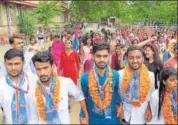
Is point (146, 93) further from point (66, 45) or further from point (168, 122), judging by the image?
point (66, 45)

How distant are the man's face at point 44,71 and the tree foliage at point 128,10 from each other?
34648 mm

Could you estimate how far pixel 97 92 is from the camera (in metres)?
4.05

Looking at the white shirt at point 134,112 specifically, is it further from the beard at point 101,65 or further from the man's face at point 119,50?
the man's face at point 119,50

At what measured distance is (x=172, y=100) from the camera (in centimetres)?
385

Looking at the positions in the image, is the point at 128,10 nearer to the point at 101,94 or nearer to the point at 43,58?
the point at 101,94

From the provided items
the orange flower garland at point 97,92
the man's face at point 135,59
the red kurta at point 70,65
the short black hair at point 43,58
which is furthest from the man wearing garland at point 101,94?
the red kurta at point 70,65

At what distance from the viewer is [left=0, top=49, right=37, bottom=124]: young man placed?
11.9ft

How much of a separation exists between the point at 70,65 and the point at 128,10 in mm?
39824

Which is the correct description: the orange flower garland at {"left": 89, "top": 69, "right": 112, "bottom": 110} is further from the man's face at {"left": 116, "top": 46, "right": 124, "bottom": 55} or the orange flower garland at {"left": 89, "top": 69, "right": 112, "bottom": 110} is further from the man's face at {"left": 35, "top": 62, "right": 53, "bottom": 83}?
the man's face at {"left": 116, "top": 46, "right": 124, "bottom": 55}

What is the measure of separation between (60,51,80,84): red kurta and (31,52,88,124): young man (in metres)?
4.53

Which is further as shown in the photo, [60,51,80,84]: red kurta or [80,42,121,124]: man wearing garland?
[60,51,80,84]: red kurta

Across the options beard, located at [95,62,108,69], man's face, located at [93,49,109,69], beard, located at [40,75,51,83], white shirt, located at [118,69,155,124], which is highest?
man's face, located at [93,49,109,69]

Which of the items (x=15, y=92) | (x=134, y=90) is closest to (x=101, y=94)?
(x=134, y=90)

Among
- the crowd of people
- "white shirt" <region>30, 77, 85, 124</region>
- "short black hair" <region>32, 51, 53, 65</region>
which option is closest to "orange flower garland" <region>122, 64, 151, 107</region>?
the crowd of people
